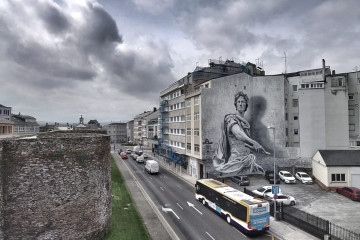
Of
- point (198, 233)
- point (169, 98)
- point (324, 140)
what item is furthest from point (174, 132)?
point (198, 233)

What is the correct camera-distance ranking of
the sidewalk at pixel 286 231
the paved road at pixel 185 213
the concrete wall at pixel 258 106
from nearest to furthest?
the sidewalk at pixel 286 231 < the paved road at pixel 185 213 < the concrete wall at pixel 258 106

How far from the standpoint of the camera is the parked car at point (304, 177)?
37688 mm

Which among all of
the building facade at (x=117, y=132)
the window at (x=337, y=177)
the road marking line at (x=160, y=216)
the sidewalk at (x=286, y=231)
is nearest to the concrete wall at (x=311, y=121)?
the window at (x=337, y=177)

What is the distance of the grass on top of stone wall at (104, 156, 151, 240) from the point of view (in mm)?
17917

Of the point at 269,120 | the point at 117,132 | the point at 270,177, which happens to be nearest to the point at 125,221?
the point at 270,177

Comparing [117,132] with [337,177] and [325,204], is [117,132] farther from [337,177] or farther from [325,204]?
[325,204]

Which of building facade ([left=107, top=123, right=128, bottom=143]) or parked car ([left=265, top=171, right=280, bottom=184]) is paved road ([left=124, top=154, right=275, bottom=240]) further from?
building facade ([left=107, top=123, right=128, bottom=143])

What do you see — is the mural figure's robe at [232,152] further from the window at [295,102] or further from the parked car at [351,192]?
the parked car at [351,192]

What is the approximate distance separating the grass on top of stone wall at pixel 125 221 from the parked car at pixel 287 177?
82.2ft

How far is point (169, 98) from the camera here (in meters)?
56.3

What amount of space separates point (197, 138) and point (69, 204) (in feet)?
91.1

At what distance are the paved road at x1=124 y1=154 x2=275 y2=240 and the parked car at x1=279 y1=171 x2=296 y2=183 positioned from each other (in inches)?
609

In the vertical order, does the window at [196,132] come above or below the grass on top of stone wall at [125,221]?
above

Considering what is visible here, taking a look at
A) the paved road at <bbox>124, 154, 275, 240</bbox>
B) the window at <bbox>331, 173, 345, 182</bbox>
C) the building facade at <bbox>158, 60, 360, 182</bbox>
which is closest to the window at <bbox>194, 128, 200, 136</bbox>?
the building facade at <bbox>158, 60, 360, 182</bbox>
